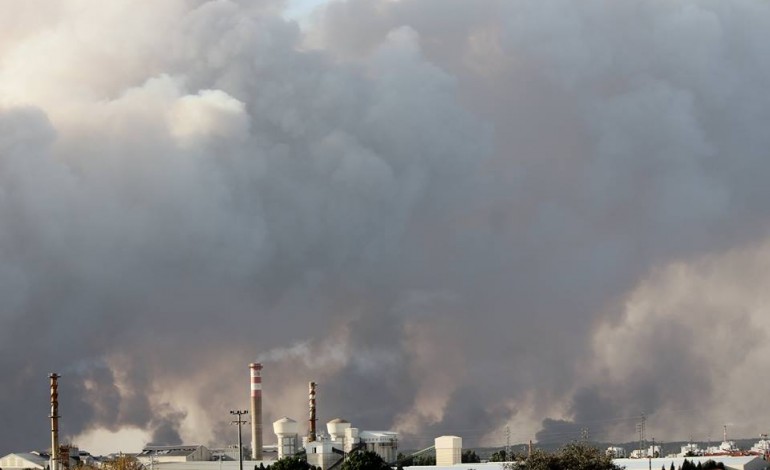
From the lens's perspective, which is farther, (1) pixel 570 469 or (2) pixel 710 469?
(2) pixel 710 469

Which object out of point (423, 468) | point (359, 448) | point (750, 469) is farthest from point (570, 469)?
point (359, 448)

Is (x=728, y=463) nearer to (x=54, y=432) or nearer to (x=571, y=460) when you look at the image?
(x=571, y=460)

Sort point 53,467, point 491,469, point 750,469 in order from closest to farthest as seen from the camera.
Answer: point 750,469, point 491,469, point 53,467

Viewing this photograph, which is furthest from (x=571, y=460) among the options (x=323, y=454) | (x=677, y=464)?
(x=323, y=454)

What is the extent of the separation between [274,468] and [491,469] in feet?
92.3

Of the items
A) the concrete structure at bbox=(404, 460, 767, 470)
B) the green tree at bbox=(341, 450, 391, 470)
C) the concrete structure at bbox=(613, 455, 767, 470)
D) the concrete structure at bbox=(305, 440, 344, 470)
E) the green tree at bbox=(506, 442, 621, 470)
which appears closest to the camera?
the green tree at bbox=(506, 442, 621, 470)

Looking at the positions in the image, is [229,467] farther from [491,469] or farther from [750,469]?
[750,469]

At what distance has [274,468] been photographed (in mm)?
165125

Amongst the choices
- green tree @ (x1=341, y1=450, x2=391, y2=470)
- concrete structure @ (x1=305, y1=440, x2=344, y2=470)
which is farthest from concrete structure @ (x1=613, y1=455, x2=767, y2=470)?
concrete structure @ (x1=305, y1=440, x2=344, y2=470)

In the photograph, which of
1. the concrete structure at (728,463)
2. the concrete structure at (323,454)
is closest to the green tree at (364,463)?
the concrete structure at (323,454)

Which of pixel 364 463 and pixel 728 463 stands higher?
pixel 364 463

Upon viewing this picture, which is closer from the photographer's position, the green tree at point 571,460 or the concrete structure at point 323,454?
the green tree at point 571,460

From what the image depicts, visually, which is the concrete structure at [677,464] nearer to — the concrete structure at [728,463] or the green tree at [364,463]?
the concrete structure at [728,463]

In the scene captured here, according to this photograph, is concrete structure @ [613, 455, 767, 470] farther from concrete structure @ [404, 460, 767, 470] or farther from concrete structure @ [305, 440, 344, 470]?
concrete structure @ [305, 440, 344, 470]
